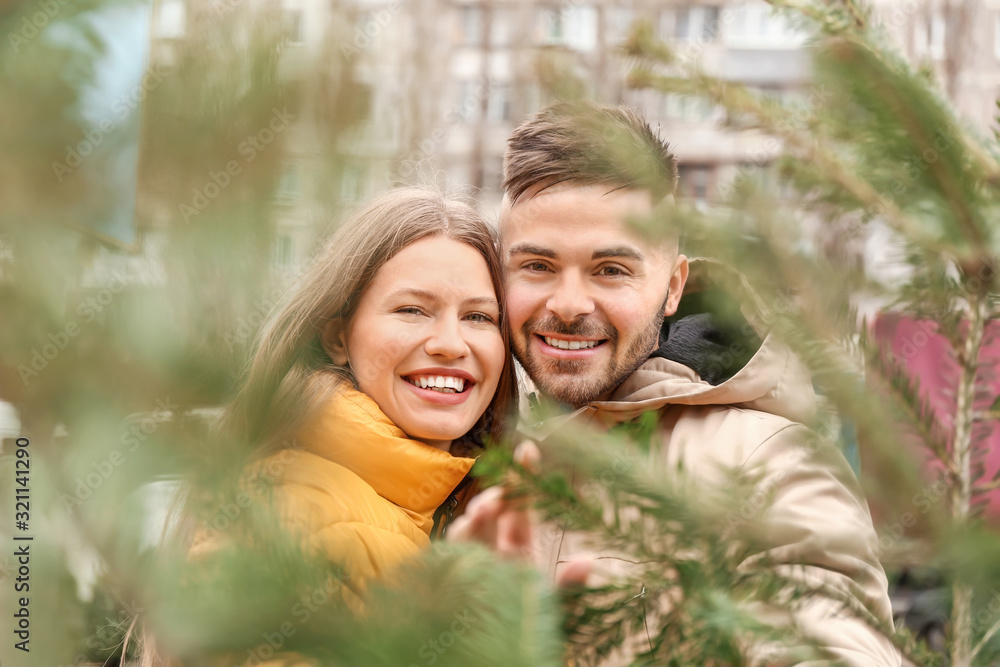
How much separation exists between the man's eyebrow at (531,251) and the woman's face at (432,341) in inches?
2.5

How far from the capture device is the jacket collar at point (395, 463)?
3.88 feet

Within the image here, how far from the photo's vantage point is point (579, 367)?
1.35 metres

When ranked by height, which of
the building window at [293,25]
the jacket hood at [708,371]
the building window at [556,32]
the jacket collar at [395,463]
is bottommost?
the jacket collar at [395,463]

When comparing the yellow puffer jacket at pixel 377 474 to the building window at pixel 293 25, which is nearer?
the building window at pixel 293 25

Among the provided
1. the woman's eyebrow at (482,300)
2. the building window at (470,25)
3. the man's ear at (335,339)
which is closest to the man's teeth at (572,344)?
the woman's eyebrow at (482,300)

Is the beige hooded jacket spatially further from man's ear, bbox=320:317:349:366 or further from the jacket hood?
man's ear, bbox=320:317:349:366

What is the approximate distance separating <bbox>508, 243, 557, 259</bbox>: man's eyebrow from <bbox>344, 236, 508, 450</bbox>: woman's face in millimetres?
65

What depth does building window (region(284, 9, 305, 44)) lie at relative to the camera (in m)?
0.63

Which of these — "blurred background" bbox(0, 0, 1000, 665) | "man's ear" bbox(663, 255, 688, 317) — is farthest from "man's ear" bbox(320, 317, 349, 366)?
"blurred background" bbox(0, 0, 1000, 665)

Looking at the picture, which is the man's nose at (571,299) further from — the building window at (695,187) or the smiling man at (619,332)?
the building window at (695,187)

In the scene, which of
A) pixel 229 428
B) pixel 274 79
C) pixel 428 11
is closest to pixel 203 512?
pixel 229 428

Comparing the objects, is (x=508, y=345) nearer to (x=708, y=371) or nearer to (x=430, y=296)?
(x=430, y=296)

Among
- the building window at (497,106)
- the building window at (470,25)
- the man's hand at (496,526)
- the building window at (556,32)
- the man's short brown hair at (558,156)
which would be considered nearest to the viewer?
the man's hand at (496,526)

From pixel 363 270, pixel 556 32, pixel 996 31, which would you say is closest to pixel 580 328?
pixel 363 270
